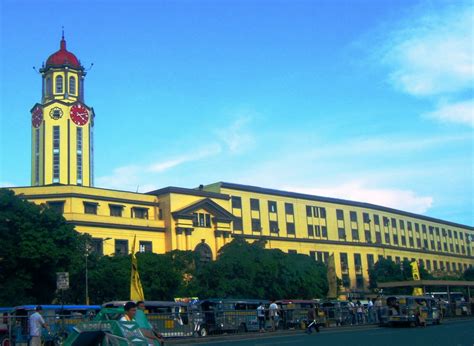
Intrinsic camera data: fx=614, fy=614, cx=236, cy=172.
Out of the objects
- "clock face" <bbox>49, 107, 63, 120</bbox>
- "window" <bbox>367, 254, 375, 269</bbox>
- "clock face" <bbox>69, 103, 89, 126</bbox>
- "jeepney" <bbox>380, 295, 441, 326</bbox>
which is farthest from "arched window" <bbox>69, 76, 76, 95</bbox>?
"jeepney" <bbox>380, 295, 441, 326</bbox>

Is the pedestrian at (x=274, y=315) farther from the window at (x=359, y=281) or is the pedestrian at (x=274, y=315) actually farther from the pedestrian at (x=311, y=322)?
the window at (x=359, y=281)

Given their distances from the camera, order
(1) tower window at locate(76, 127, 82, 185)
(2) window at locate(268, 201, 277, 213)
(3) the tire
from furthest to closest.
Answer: (2) window at locate(268, 201, 277, 213), (1) tower window at locate(76, 127, 82, 185), (3) the tire

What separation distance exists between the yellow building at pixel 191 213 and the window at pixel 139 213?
0.35ft

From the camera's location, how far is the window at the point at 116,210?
205 ft

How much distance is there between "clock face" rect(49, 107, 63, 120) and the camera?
3073 inches

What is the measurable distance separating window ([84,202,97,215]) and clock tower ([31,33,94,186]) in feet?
51.6

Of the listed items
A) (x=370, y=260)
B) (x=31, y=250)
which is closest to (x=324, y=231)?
(x=370, y=260)

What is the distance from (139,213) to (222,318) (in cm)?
3573

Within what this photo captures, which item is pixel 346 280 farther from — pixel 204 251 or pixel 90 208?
pixel 90 208

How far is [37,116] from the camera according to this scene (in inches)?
3123

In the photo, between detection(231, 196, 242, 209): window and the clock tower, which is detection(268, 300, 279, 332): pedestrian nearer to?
detection(231, 196, 242, 209): window

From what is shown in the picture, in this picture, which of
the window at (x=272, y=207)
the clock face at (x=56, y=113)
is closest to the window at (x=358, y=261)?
the window at (x=272, y=207)

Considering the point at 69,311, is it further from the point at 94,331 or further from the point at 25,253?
the point at 94,331

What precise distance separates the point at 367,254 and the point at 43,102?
4946cm
